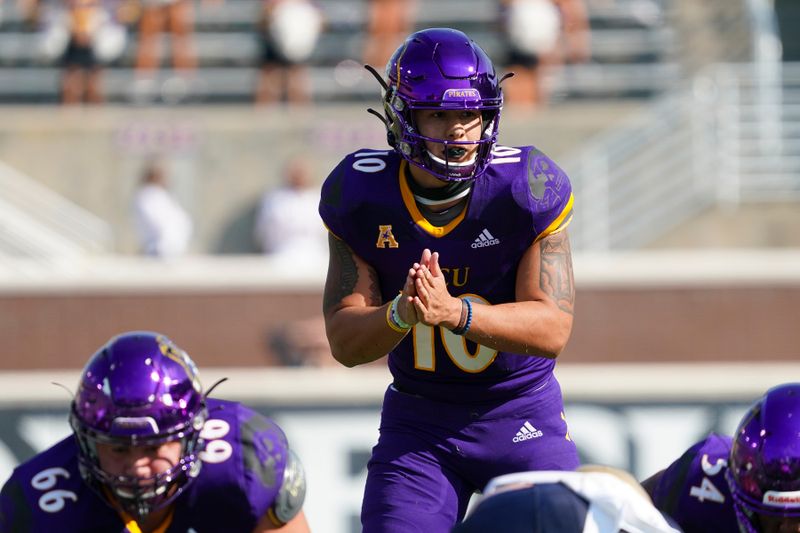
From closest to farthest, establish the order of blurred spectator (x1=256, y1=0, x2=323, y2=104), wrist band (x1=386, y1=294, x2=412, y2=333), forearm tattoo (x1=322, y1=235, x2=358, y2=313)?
wrist band (x1=386, y1=294, x2=412, y2=333), forearm tattoo (x1=322, y1=235, x2=358, y2=313), blurred spectator (x1=256, y1=0, x2=323, y2=104)

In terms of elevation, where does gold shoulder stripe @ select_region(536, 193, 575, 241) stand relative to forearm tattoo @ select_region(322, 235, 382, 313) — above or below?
above

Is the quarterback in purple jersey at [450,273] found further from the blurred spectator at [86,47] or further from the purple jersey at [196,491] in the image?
the blurred spectator at [86,47]

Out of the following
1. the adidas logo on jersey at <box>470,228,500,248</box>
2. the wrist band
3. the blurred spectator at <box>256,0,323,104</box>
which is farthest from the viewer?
the blurred spectator at <box>256,0,323,104</box>

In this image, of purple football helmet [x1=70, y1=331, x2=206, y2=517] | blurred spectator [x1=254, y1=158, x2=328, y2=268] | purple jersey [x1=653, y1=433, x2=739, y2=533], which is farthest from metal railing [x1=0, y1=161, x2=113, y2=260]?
purple jersey [x1=653, y1=433, x2=739, y2=533]

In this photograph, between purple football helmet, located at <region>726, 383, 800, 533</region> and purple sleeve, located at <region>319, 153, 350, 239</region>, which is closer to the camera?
purple football helmet, located at <region>726, 383, 800, 533</region>

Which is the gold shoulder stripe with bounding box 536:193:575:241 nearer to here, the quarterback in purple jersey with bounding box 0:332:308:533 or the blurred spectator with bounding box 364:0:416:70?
the quarterback in purple jersey with bounding box 0:332:308:533

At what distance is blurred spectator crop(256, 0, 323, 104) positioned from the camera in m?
15.0

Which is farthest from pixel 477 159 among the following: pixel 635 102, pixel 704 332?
pixel 635 102

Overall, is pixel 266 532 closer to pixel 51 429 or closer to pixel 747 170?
pixel 51 429

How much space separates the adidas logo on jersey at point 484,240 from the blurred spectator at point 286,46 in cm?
→ 1078

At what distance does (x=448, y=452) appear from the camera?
14.9 ft

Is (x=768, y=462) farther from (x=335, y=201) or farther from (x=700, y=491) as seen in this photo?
(x=335, y=201)

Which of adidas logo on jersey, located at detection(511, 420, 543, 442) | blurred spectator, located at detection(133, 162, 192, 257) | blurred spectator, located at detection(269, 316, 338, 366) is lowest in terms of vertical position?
blurred spectator, located at detection(269, 316, 338, 366)

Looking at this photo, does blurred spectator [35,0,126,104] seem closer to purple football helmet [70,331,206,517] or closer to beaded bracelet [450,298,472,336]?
purple football helmet [70,331,206,517]
